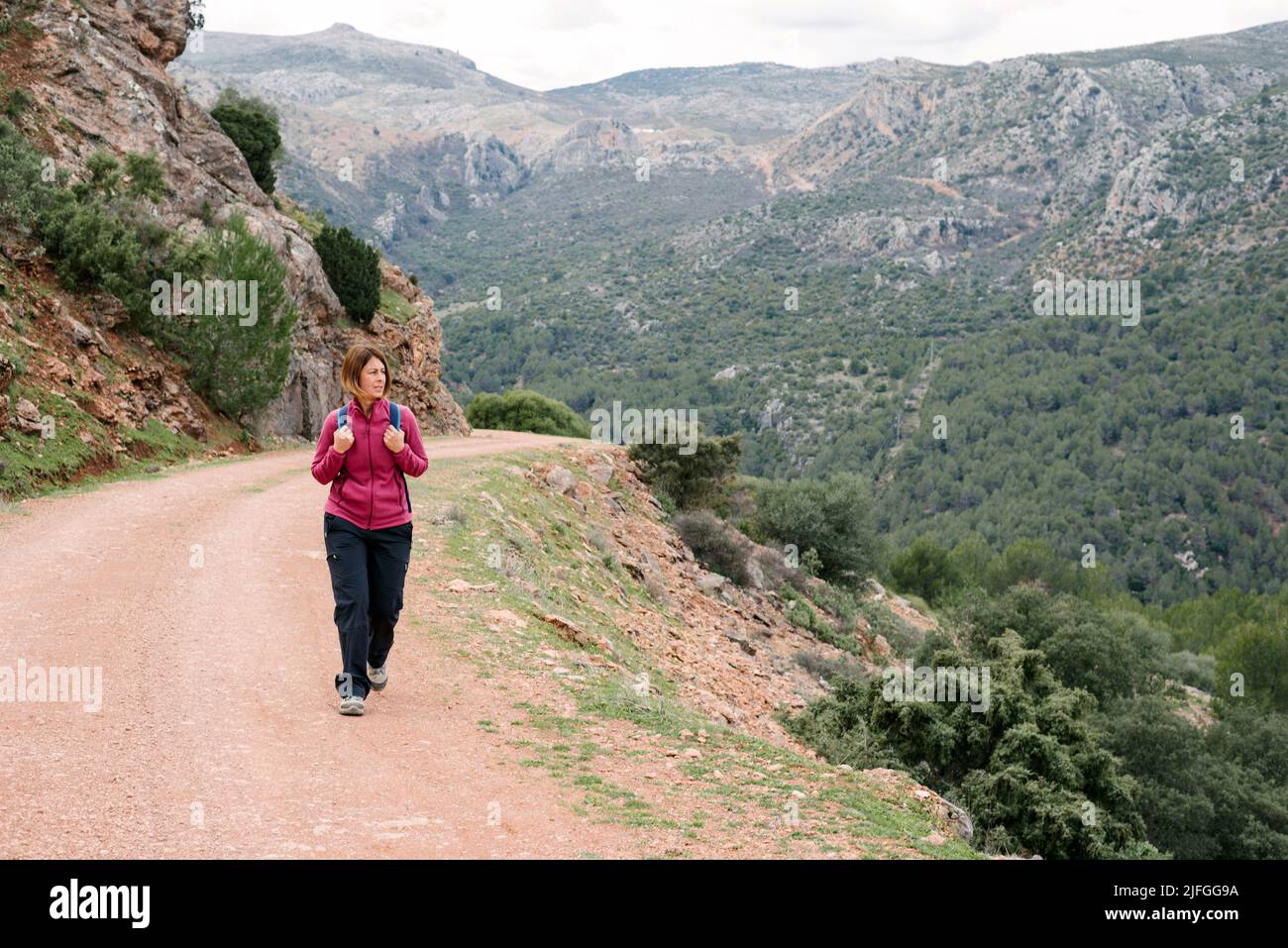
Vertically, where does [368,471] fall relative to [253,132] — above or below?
below

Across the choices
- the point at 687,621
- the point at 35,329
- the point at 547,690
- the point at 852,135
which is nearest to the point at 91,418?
the point at 35,329

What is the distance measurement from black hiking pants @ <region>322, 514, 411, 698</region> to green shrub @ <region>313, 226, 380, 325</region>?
26112 millimetres

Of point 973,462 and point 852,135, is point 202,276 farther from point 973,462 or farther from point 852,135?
point 852,135

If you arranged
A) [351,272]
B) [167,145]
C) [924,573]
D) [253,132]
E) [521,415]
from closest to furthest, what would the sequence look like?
[167,145] < [351,272] < [253,132] < [521,415] < [924,573]

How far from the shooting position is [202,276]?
21500mm

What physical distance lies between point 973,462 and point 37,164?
83090 mm

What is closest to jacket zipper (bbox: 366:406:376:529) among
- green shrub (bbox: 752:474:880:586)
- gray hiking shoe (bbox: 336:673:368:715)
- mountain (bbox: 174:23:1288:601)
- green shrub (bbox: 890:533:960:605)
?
gray hiking shoe (bbox: 336:673:368:715)

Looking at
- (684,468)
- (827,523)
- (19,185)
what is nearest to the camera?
(19,185)

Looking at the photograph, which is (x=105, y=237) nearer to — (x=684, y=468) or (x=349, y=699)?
(x=684, y=468)

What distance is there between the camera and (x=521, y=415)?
49844mm

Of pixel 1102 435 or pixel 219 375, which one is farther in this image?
pixel 1102 435

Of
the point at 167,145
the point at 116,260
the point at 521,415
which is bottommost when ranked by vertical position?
the point at 521,415

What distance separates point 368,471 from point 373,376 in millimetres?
642

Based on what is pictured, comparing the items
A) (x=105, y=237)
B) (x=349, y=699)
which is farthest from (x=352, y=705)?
(x=105, y=237)
